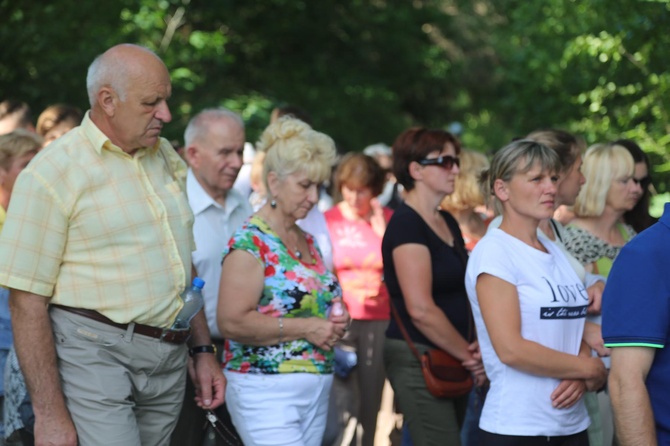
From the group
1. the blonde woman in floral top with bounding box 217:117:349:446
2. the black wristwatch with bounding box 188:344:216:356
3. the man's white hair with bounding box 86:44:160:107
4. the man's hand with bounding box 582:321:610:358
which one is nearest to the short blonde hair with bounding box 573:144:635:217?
the man's hand with bounding box 582:321:610:358

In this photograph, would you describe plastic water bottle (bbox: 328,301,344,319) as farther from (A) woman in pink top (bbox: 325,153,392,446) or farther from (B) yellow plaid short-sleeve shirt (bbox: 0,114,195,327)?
(A) woman in pink top (bbox: 325,153,392,446)

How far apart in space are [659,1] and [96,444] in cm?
495

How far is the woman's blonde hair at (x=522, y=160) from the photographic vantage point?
15.4 ft

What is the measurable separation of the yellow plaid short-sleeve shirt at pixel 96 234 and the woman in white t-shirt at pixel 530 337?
1319 millimetres

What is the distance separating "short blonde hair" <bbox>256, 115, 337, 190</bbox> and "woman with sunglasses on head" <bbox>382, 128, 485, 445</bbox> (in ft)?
1.75

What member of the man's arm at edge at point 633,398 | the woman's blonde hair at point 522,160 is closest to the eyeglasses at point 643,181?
the woman's blonde hair at point 522,160

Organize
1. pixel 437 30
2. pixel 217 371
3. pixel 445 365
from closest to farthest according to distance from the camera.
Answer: pixel 217 371, pixel 445 365, pixel 437 30

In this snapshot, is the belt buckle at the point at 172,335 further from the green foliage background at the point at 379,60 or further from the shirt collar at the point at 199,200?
the green foliage background at the point at 379,60

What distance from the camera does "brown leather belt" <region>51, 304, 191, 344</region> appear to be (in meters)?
3.93

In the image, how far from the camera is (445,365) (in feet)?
17.3

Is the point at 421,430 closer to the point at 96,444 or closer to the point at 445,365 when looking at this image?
the point at 445,365

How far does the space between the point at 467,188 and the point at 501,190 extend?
103 inches

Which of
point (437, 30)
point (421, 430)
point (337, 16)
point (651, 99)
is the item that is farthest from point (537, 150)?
point (437, 30)

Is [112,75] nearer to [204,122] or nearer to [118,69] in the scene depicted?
[118,69]
